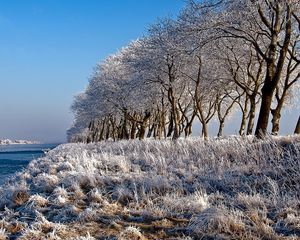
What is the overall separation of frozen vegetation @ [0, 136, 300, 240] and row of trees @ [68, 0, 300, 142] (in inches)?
214

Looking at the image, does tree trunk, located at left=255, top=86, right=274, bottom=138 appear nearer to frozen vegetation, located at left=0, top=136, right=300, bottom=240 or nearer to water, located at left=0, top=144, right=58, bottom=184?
frozen vegetation, located at left=0, top=136, right=300, bottom=240

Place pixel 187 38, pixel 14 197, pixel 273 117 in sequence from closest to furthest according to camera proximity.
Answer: pixel 14 197, pixel 187 38, pixel 273 117

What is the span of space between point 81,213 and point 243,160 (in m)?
5.48

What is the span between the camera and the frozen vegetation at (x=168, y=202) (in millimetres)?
6305

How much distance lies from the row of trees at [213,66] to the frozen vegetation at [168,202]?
5445 mm

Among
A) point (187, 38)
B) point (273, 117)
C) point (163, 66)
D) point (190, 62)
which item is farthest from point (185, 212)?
point (163, 66)

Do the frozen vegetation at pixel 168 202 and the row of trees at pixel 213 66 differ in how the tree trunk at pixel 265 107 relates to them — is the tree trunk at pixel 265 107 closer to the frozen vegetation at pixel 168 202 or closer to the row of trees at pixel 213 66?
the row of trees at pixel 213 66

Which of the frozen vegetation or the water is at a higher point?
the frozen vegetation

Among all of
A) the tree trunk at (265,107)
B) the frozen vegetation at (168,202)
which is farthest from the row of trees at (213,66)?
the frozen vegetation at (168,202)

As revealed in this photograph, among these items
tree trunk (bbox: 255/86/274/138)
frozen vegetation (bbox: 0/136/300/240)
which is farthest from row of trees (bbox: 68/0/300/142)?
frozen vegetation (bbox: 0/136/300/240)

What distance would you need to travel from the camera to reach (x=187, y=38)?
59.5ft

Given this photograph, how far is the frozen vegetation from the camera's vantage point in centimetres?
631

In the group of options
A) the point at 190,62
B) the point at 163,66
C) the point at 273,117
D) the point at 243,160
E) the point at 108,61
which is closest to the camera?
the point at 243,160

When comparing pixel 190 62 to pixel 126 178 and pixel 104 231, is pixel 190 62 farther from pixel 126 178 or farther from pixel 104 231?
pixel 104 231
